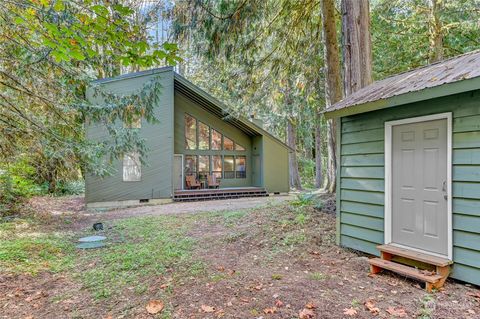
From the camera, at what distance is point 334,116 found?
468 centimetres

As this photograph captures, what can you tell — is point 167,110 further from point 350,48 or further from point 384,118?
point 384,118

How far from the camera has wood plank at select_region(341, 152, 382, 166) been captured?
4.24 m

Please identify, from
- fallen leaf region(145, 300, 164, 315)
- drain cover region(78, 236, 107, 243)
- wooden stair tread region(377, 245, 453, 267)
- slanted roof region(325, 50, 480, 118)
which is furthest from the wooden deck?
wooden stair tread region(377, 245, 453, 267)

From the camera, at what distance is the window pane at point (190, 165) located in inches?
568

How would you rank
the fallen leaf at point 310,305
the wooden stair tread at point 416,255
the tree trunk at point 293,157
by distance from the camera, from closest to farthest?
the fallen leaf at point 310,305
the wooden stair tread at point 416,255
the tree trunk at point 293,157

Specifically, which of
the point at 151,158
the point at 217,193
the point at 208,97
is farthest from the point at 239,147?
the point at 151,158

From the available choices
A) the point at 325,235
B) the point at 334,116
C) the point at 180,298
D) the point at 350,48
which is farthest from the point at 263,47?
the point at 180,298

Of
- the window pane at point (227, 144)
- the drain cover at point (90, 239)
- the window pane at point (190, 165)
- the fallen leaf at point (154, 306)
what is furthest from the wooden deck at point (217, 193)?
the fallen leaf at point (154, 306)

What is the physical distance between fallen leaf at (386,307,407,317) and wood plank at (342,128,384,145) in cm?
216

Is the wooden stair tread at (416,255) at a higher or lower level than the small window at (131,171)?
lower

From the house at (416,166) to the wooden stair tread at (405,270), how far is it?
20 centimetres

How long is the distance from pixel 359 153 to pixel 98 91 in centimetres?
582

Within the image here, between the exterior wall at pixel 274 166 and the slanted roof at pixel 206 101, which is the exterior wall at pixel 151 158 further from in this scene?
the exterior wall at pixel 274 166

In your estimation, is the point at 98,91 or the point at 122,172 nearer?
the point at 98,91
